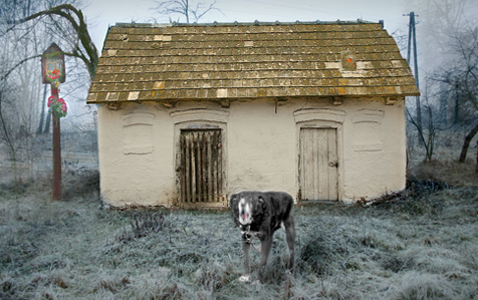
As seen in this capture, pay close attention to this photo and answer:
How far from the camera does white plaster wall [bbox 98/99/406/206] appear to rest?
26.9ft

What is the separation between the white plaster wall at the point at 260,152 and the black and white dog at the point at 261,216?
426cm

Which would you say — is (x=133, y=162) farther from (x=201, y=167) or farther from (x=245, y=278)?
(x=245, y=278)

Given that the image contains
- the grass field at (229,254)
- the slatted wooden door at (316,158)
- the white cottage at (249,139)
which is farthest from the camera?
the slatted wooden door at (316,158)

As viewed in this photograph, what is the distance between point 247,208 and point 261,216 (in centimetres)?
25

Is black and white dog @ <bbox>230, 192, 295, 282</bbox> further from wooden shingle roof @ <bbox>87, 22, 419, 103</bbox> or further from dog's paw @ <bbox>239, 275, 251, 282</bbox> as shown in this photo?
wooden shingle roof @ <bbox>87, 22, 419, 103</bbox>

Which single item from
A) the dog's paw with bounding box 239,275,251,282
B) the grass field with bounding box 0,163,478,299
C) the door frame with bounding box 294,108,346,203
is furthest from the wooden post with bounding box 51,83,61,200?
the dog's paw with bounding box 239,275,251,282

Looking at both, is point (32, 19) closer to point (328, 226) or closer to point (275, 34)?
point (275, 34)

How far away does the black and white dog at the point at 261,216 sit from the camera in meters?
3.37

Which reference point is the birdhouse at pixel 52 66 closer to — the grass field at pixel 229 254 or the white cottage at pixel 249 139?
the white cottage at pixel 249 139

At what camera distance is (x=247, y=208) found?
334 centimetres

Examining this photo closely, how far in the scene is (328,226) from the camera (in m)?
6.33

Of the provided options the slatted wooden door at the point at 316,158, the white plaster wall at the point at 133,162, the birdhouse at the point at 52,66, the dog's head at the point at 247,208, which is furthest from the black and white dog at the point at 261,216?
the birdhouse at the point at 52,66

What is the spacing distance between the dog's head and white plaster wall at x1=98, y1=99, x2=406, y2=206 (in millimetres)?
4751

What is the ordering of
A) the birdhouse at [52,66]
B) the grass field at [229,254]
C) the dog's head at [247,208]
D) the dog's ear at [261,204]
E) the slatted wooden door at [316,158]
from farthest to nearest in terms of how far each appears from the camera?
the birdhouse at [52,66] < the slatted wooden door at [316,158] < the grass field at [229,254] < the dog's ear at [261,204] < the dog's head at [247,208]
